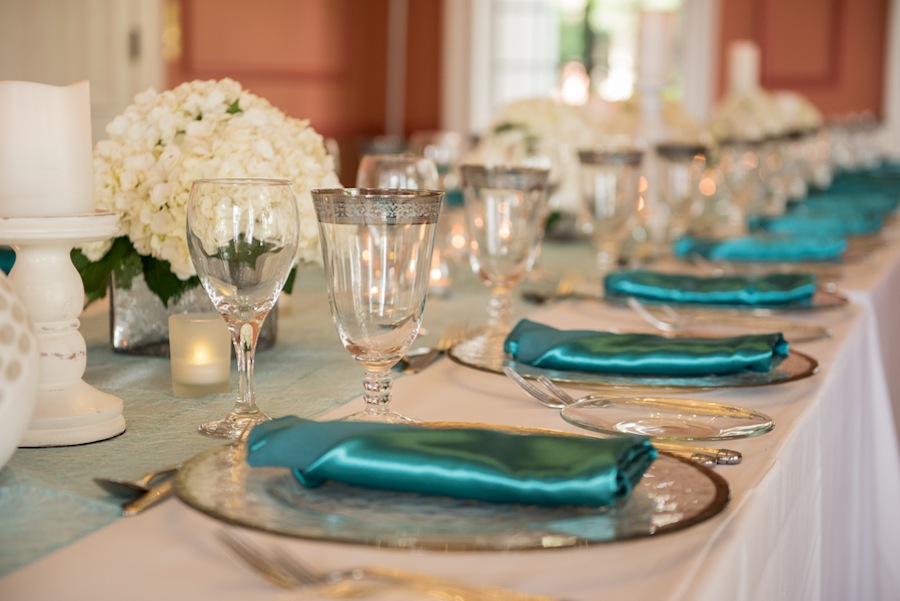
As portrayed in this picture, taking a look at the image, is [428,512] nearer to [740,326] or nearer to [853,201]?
[740,326]

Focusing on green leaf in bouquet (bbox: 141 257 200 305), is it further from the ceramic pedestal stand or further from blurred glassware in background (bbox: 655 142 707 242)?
blurred glassware in background (bbox: 655 142 707 242)

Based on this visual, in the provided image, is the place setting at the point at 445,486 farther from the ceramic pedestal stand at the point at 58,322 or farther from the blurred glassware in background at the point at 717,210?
the blurred glassware in background at the point at 717,210

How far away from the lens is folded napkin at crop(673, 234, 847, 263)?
7.12 ft

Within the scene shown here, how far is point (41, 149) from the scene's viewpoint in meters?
0.99

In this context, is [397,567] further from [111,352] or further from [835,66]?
[835,66]

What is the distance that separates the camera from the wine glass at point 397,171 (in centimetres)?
165

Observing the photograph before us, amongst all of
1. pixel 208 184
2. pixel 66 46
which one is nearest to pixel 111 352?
pixel 208 184

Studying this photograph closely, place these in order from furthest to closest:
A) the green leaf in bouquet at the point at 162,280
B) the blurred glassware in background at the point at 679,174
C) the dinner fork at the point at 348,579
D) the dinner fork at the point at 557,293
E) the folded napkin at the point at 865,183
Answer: the folded napkin at the point at 865,183 < the blurred glassware in background at the point at 679,174 < the dinner fork at the point at 557,293 < the green leaf in bouquet at the point at 162,280 < the dinner fork at the point at 348,579

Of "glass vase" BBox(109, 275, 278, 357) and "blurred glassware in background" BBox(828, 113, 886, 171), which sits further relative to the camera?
"blurred glassware in background" BBox(828, 113, 886, 171)

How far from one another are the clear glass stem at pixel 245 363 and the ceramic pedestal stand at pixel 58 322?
0.10 metres

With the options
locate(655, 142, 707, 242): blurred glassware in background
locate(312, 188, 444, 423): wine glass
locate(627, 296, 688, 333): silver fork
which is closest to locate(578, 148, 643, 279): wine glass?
locate(627, 296, 688, 333): silver fork

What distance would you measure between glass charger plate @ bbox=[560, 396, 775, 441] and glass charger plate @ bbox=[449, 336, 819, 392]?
3.7 inches

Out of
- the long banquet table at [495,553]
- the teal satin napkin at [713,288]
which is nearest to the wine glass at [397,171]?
the long banquet table at [495,553]

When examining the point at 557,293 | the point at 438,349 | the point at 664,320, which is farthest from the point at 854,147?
the point at 438,349
